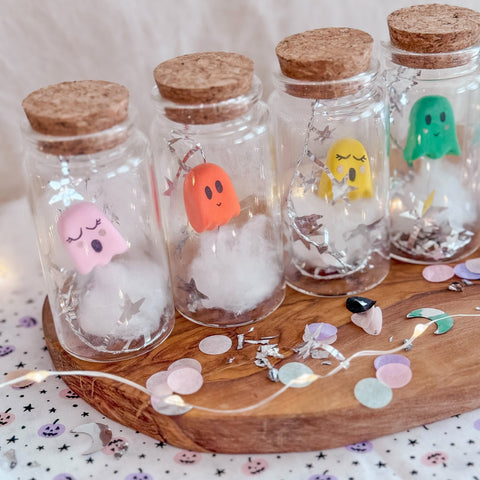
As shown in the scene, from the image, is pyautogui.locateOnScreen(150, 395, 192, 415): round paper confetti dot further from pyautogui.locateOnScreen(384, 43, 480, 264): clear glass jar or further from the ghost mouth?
pyautogui.locateOnScreen(384, 43, 480, 264): clear glass jar

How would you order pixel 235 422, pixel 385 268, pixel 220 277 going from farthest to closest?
1. pixel 385 268
2. pixel 220 277
3. pixel 235 422

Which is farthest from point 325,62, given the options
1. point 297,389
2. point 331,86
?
point 297,389

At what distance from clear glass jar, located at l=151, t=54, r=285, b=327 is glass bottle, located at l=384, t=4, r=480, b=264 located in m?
0.20

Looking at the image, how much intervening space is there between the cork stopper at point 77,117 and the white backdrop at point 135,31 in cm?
46

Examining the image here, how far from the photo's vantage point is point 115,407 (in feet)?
2.92

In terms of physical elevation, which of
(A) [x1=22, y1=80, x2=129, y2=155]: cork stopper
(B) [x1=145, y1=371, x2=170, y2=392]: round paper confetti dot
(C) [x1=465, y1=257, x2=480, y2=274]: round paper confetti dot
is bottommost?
(C) [x1=465, y1=257, x2=480, y2=274]: round paper confetti dot

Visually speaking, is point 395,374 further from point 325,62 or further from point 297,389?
point 325,62

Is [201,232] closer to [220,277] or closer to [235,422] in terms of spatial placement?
[220,277]

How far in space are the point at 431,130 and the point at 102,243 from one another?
1.51 feet

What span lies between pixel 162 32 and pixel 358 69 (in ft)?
1.70

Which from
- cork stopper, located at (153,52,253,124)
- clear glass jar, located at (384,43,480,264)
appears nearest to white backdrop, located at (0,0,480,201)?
clear glass jar, located at (384,43,480,264)

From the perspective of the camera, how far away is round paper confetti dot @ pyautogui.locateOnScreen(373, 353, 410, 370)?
882 mm

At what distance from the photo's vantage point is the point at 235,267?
3.11 feet

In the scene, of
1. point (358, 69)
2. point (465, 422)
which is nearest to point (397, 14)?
point (358, 69)
